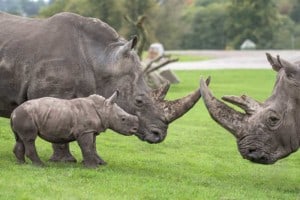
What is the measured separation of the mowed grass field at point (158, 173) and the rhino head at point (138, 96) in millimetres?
543

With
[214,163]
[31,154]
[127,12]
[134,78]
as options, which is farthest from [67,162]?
[127,12]

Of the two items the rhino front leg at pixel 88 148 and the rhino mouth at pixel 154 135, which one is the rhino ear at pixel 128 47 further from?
the rhino front leg at pixel 88 148

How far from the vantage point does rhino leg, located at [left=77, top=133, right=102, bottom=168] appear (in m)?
9.13

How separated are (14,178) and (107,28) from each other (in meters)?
2.90

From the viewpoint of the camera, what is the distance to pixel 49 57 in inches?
381

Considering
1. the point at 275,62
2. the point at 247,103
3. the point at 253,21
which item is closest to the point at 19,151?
the point at 247,103

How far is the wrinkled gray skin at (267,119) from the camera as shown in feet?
28.4

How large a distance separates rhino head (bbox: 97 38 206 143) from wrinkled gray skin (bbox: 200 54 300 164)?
38.3 inches

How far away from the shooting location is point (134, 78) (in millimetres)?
9961

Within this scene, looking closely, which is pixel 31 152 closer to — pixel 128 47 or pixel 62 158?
pixel 62 158

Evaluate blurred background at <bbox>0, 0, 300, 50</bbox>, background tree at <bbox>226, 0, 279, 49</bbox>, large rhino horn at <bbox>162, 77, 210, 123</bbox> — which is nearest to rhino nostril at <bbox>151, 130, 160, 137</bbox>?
large rhino horn at <bbox>162, 77, 210, 123</bbox>

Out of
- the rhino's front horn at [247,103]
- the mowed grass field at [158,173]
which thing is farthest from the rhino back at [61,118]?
the rhino's front horn at [247,103]

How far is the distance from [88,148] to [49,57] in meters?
1.32

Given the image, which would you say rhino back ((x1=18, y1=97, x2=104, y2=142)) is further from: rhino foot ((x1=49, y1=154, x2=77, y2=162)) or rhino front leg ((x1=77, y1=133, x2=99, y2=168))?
rhino foot ((x1=49, y1=154, x2=77, y2=162))
